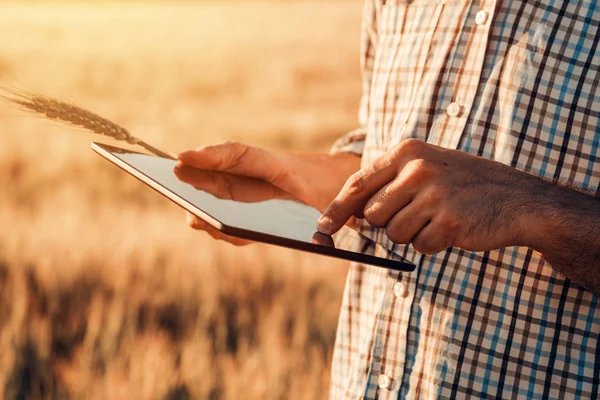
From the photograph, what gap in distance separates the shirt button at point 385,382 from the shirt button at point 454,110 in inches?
18.5

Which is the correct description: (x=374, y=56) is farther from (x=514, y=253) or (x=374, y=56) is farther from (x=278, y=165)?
(x=514, y=253)

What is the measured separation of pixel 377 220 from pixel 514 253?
37 cm

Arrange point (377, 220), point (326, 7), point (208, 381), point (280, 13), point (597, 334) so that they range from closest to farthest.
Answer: point (377, 220) < point (597, 334) < point (208, 381) < point (280, 13) < point (326, 7)

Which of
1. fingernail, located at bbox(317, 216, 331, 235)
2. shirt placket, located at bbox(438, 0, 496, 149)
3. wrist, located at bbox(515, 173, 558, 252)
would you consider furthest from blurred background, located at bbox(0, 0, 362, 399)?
wrist, located at bbox(515, 173, 558, 252)

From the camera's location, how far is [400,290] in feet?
5.05

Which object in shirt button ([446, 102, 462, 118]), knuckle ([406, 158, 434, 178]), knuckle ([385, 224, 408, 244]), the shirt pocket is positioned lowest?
knuckle ([385, 224, 408, 244])

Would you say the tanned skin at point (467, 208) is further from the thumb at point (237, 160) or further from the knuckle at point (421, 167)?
the thumb at point (237, 160)

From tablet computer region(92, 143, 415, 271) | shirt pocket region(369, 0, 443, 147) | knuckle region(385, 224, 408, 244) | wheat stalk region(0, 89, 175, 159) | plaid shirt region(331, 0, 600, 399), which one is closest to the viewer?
tablet computer region(92, 143, 415, 271)

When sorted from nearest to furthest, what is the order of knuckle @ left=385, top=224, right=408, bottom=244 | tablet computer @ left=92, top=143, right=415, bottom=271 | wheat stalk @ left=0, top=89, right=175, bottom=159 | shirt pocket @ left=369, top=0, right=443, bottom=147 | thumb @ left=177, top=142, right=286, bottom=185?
1. tablet computer @ left=92, top=143, right=415, bottom=271
2. knuckle @ left=385, top=224, right=408, bottom=244
3. wheat stalk @ left=0, top=89, right=175, bottom=159
4. thumb @ left=177, top=142, right=286, bottom=185
5. shirt pocket @ left=369, top=0, right=443, bottom=147

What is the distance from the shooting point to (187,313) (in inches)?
141

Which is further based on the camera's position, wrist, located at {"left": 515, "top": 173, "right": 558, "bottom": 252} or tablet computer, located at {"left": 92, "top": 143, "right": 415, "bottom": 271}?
Result: wrist, located at {"left": 515, "top": 173, "right": 558, "bottom": 252}

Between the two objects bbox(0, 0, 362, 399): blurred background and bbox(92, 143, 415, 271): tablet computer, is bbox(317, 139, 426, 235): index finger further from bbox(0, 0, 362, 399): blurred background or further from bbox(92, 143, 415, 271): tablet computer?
bbox(0, 0, 362, 399): blurred background

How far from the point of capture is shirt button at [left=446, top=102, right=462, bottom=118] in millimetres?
1518

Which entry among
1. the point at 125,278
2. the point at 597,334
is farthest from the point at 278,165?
the point at 125,278
